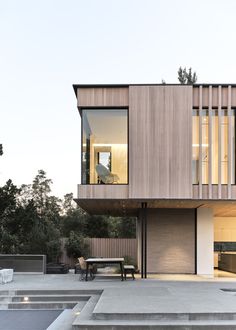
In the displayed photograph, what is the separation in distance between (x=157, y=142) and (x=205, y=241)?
4.87 m

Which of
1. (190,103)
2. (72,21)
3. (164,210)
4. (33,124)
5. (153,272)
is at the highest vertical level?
(72,21)

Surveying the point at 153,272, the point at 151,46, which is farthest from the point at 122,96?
the point at 151,46

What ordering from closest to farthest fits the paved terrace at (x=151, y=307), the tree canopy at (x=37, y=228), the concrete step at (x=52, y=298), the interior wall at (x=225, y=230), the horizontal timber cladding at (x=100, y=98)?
the paved terrace at (x=151, y=307), the concrete step at (x=52, y=298), the horizontal timber cladding at (x=100, y=98), the tree canopy at (x=37, y=228), the interior wall at (x=225, y=230)

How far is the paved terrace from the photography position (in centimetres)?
810

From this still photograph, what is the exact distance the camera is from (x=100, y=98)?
1458 cm

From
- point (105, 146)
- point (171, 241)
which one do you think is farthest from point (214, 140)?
point (171, 241)

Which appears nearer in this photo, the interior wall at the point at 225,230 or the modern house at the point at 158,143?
the modern house at the point at 158,143

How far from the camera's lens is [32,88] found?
28.7 metres

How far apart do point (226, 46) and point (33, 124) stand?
1560 cm

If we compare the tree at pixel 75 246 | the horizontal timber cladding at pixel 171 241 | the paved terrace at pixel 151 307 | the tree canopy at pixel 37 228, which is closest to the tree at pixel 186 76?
the tree canopy at pixel 37 228

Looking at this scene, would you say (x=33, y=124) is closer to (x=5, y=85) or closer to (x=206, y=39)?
(x=5, y=85)

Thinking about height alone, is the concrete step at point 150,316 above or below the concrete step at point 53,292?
above

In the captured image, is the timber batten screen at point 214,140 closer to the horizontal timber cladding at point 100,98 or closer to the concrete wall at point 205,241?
the horizontal timber cladding at point 100,98

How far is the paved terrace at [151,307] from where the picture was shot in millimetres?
8102
